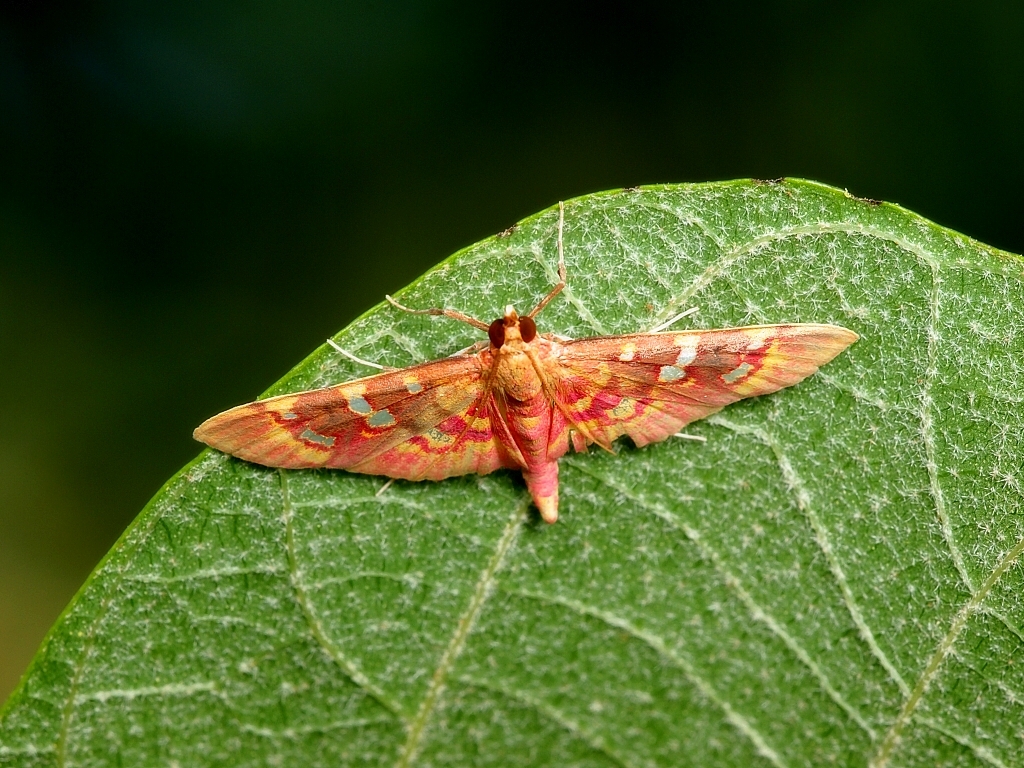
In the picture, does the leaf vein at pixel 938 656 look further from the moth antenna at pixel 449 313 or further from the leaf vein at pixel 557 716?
the moth antenna at pixel 449 313

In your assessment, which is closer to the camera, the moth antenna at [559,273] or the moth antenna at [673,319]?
the moth antenna at [559,273]

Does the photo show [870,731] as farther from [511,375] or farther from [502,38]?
[502,38]

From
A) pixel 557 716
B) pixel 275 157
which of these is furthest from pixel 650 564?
pixel 275 157

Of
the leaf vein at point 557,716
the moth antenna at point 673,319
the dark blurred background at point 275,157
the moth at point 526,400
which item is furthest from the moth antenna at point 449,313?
the dark blurred background at point 275,157

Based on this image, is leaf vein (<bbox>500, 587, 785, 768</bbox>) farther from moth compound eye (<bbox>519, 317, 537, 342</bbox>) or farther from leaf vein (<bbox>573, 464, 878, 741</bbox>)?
moth compound eye (<bbox>519, 317, 537, 342</bbox>)

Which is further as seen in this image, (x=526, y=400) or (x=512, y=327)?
(x=526, y=400)

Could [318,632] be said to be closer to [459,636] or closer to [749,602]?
[459,636]

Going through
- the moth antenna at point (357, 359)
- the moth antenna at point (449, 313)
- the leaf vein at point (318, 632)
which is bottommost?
the leaf vein at point (318, 632)

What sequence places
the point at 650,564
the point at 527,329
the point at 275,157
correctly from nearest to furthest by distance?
1. the point at 527,329
2. the point at 650,564
3. the point at 275,157
